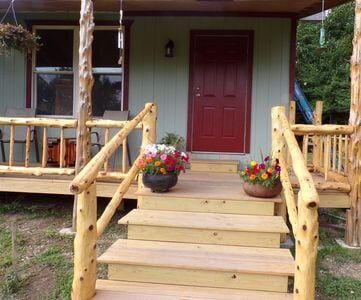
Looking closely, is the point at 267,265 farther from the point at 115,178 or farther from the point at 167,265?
the point at 115,178

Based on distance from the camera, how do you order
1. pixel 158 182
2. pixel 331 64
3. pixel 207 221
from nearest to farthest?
pixel 207 221 < pixel 158 182 < pixel 331 64

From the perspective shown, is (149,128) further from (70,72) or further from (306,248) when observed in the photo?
(70,72)

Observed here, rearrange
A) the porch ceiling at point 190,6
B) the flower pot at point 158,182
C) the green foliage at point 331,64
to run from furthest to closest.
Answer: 1. the green foliage at point 331,64
2. the porch ceiling at point 190,6
3. the flower pot at point 158,182

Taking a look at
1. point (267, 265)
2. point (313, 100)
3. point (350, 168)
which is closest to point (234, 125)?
point (350, 168)

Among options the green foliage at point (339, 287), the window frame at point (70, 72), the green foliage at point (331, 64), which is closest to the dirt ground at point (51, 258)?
the green foliage at point (339, 287)

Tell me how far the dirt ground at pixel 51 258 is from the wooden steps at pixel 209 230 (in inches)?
21.2

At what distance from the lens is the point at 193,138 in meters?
6.54

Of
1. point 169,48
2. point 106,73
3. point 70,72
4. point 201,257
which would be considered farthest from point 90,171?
point 70,72

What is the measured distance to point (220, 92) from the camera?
6.48 meters

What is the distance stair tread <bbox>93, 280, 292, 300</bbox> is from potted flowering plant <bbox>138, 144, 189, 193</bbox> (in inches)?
44.4

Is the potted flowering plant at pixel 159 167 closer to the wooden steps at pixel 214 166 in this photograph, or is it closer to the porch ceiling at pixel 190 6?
the wooden steps at pixel 214 166

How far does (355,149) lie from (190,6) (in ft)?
9.76

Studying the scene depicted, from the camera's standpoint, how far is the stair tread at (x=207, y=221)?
3.54 m

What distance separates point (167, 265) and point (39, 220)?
8.80 feet
